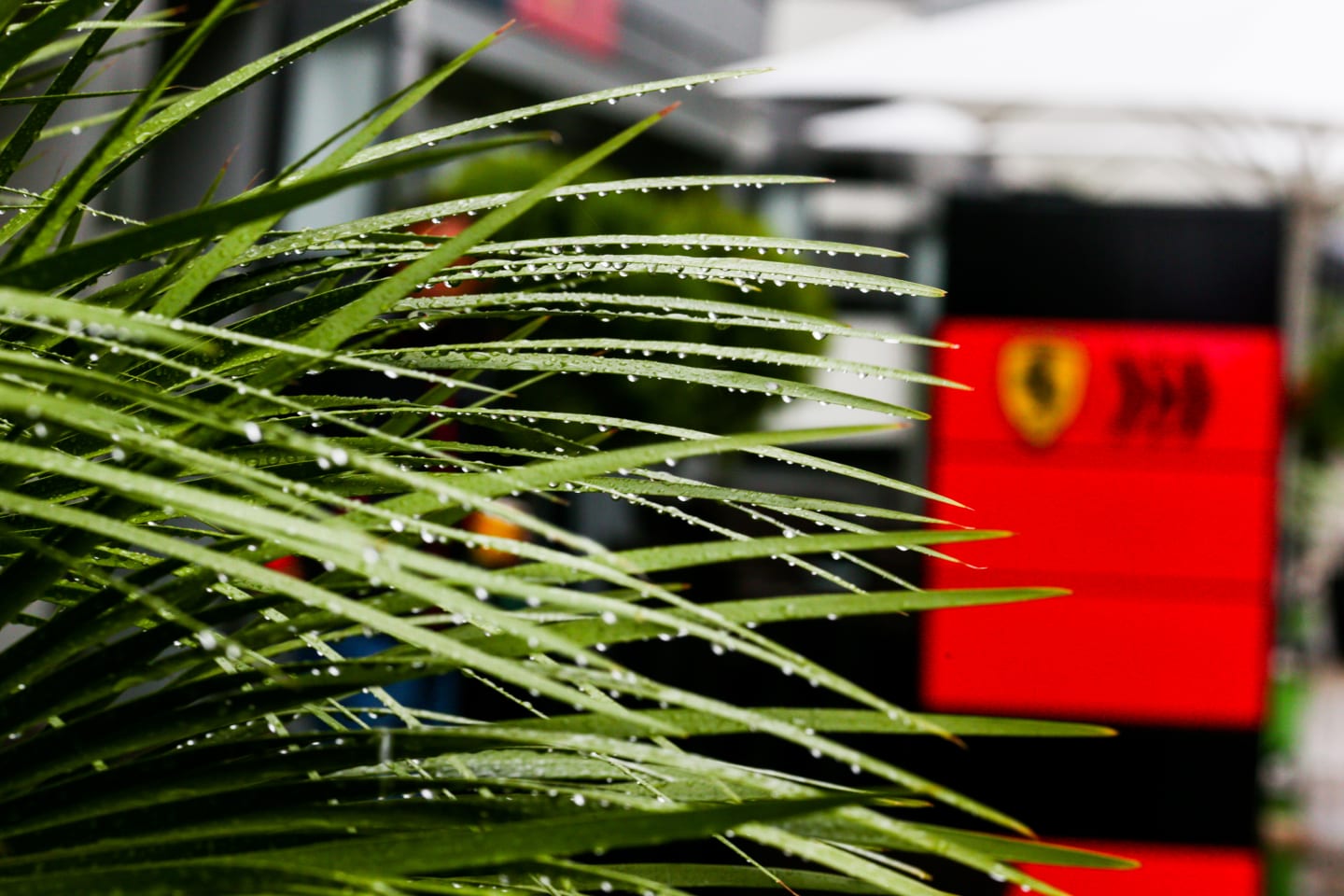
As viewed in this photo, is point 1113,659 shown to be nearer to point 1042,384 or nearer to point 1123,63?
point 1042,384

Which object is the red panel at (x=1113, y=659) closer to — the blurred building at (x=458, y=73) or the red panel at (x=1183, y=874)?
the red panel at (x=1183, y=874)

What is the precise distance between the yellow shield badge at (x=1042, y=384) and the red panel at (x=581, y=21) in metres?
6.01

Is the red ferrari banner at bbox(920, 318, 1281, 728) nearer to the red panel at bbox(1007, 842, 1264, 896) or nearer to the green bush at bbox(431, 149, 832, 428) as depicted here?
the red panel at bbox(1007, 842, 1264, 896)

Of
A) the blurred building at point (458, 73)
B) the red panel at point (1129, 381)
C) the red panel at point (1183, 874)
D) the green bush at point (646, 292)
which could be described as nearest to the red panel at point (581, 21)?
the blurred building at point (458, 73)

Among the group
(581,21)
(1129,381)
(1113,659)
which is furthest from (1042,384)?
(581,21)

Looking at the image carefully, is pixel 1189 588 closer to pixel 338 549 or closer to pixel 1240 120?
pixel 1240 120

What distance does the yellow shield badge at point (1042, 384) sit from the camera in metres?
3.59

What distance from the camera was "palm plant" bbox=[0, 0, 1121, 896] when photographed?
1.57ft

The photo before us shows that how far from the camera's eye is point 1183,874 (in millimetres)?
3551

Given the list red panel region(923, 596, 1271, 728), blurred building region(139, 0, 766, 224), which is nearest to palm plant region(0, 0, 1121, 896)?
blurred building region(139, 0, 766, 224)

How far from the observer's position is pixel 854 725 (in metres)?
0.57

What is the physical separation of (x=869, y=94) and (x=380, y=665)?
157 inches

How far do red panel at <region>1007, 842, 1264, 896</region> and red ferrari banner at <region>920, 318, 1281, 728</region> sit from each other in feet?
0.97

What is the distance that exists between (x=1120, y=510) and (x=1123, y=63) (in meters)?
1.41
